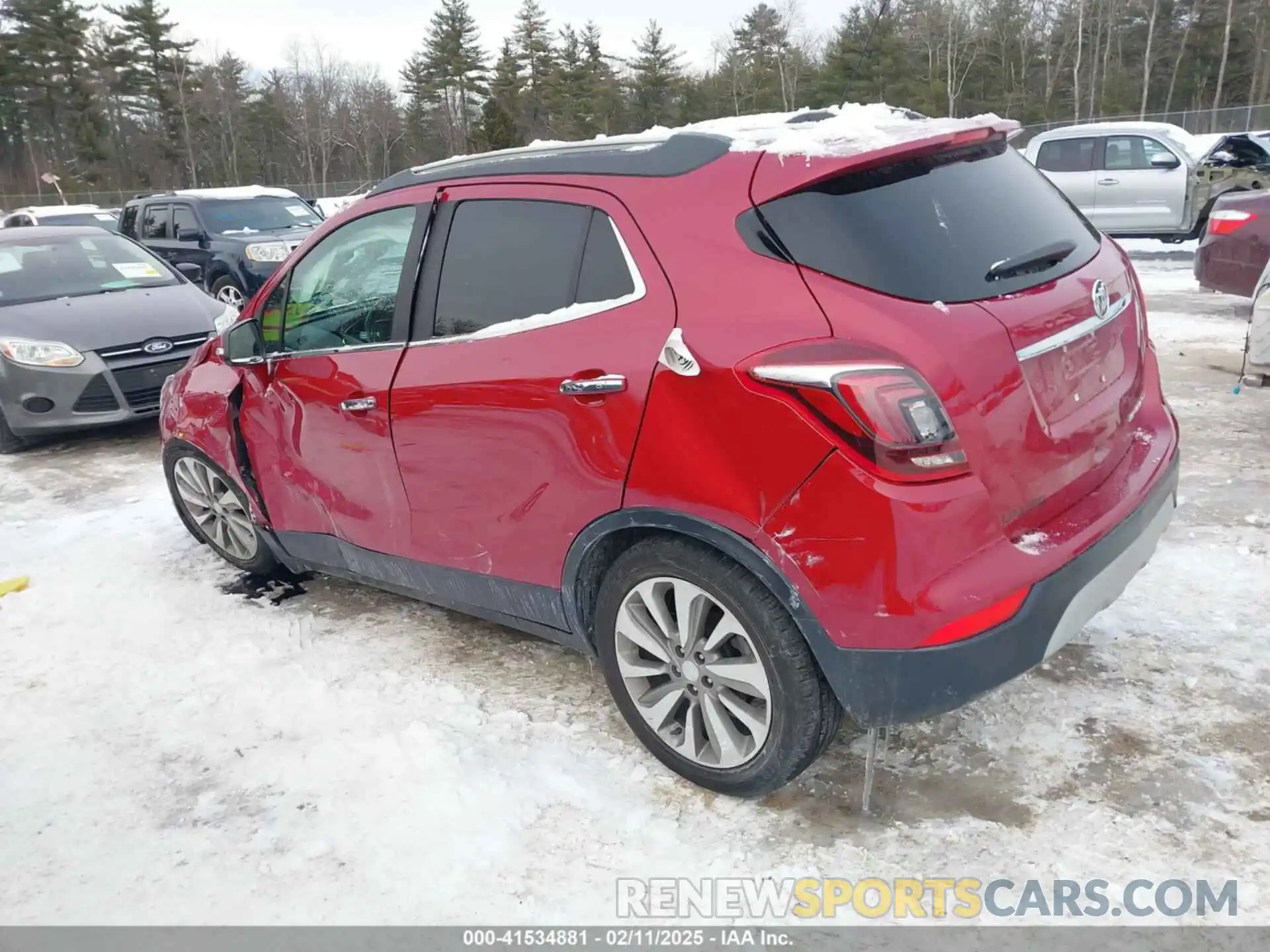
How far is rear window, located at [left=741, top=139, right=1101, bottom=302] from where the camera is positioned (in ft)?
7.70

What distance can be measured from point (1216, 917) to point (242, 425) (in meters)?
3.87

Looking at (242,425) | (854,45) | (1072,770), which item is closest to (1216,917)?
(1072,770)

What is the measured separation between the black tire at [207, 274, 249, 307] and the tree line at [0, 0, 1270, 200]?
3720 centimetres

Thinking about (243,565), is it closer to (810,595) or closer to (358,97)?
(810,595)

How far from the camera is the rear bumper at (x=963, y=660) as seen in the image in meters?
2.24

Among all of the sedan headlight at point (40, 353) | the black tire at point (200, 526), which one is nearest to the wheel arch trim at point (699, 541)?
the black tire at point (200, 526)

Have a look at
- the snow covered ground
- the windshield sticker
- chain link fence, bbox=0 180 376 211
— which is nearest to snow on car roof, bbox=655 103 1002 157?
the snow covered ground

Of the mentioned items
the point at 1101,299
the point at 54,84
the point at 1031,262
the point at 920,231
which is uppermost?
the point at 54,84

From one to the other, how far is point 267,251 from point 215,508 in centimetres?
840

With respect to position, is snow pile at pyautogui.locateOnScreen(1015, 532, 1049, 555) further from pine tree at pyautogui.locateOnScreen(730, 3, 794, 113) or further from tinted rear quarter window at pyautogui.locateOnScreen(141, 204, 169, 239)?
pine tree at pyautogui.locateOnScreen(730, 3, 794, 113)

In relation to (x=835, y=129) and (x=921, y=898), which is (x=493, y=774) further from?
(x=835, y=129)

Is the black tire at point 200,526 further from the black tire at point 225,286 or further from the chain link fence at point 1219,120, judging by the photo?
the chain link fence at point 1219,120

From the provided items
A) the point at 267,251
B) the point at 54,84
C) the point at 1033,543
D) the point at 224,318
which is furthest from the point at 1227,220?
the point at 54,84

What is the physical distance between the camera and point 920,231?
2.44 meters
